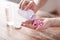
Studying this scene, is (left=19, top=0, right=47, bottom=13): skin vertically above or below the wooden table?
above

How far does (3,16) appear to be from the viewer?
2.60ft

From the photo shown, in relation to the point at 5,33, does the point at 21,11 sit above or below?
above

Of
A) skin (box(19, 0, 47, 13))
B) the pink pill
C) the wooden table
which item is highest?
skin (box(19, 0, 47, 13))

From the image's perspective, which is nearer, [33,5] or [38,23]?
[38,23]

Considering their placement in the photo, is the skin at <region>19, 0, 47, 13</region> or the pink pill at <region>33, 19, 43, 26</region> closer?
the pink pill at <region>33, 19, 43, 26</region>

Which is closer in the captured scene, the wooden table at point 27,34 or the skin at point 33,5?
the wooden table at point 27,34

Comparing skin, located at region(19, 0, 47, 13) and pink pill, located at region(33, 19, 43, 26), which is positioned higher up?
skin, located at region(19, 0, 47, 13)

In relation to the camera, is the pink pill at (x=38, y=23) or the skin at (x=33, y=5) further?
the skin at (x=33, y=5)

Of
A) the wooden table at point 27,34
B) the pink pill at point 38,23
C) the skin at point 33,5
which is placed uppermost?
the skin at point 33,5

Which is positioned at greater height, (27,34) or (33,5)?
(33,5)

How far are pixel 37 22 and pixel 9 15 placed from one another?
9.8 inches

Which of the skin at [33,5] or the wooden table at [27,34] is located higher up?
the skin at [33,5]

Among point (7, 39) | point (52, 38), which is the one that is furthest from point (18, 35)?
point (52, 38)

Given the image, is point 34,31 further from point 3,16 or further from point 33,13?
point 3,16
